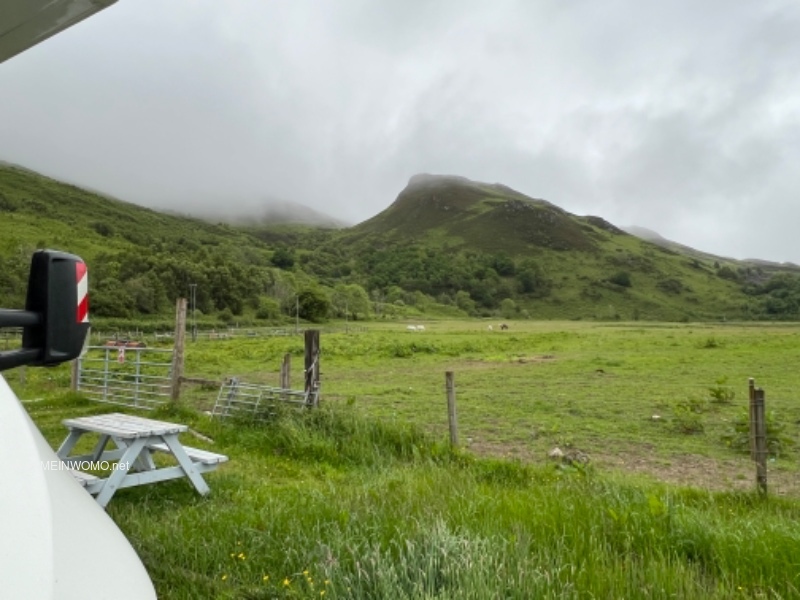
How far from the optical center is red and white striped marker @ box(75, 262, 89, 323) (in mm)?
973

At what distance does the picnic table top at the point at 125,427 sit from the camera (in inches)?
161

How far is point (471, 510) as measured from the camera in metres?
3.43

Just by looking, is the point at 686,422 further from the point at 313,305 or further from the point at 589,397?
the point at 313,305

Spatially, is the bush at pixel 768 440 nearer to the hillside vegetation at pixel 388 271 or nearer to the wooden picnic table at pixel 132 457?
the wooden picnic table at pixel 132 457

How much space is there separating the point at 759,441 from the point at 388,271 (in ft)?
511

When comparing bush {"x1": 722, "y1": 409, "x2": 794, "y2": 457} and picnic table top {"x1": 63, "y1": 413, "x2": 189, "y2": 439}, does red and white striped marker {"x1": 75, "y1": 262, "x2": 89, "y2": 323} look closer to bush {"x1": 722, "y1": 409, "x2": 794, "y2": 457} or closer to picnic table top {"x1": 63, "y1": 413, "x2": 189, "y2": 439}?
picnic table top {"x1": 63, "y1": 413, "x2": 189, "y2": 439}

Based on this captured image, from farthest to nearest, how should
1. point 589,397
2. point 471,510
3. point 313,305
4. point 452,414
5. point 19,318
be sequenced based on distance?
point 313,305 < point 589,397 < point 452,414 < point 471,510 < point 19,318

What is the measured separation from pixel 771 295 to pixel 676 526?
146 meters

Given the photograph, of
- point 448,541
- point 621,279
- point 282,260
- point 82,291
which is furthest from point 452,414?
point 282,260

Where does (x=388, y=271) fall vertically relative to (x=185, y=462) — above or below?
above

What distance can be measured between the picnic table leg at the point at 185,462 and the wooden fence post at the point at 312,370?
334cm

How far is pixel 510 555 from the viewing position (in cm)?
262

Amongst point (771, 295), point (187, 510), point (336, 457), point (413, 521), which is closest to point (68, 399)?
point (336, 457)

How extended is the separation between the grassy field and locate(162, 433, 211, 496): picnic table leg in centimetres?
11
